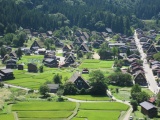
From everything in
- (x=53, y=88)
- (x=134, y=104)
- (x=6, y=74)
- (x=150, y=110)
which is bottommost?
(x=150, y=110)

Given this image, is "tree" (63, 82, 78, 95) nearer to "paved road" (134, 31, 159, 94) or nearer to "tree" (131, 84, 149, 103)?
"tree" (131, 84, 149, 103)

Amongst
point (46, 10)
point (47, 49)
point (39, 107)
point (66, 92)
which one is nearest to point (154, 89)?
point (66, 92)

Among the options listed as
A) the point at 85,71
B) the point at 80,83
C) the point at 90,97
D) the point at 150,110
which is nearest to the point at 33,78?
the point at 85,71

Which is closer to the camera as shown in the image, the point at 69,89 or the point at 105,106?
the point at 105,106

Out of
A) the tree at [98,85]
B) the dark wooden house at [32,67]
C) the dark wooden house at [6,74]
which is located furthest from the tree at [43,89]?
the dark wooden house at [32,67]

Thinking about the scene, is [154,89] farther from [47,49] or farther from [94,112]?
[47,49]

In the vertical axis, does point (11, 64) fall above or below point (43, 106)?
above

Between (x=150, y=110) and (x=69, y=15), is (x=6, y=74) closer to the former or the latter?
(x=150, y=110)
